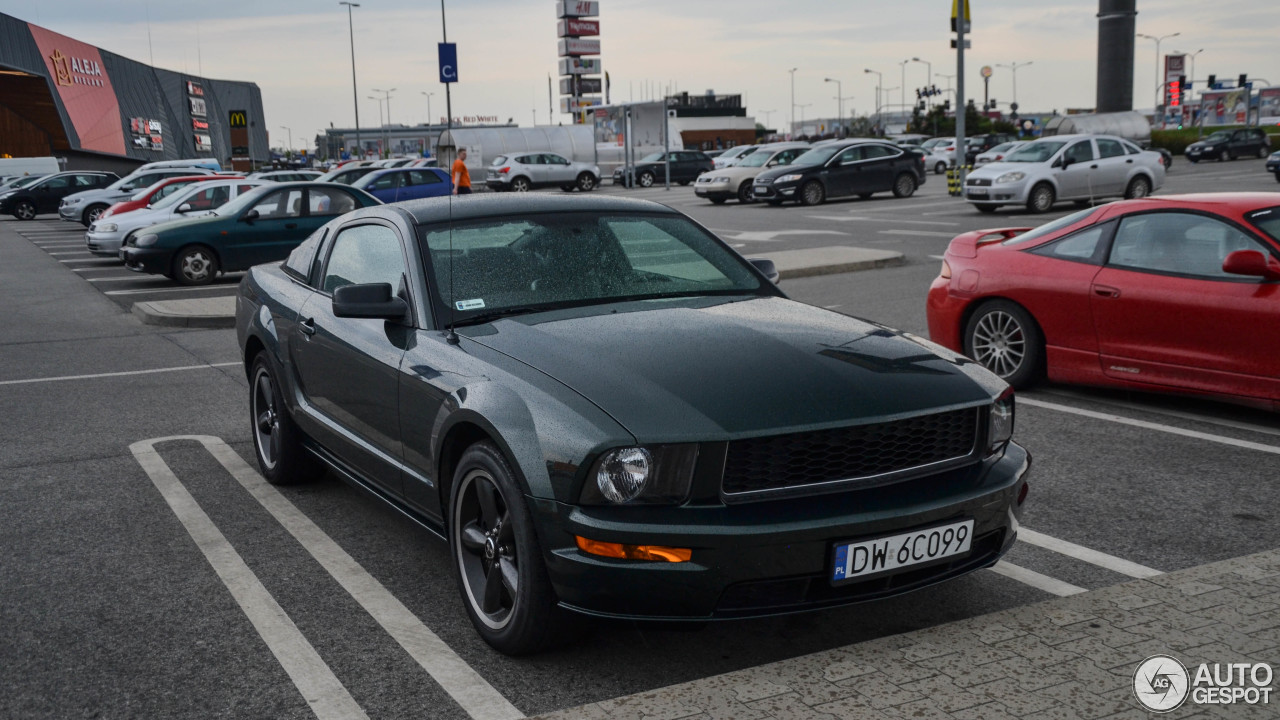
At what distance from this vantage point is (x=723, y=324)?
13.6ft

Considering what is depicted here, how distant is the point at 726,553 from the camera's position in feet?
10.7

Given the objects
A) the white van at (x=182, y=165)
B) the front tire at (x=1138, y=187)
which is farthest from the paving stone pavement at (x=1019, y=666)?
the white van at (x=182, y=165)

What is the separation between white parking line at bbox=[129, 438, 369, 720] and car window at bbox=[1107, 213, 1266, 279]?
17.9 ft

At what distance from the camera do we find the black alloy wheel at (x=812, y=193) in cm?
3178

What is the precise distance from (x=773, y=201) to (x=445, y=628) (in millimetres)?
29022

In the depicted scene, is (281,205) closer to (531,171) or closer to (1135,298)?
(1135,298)

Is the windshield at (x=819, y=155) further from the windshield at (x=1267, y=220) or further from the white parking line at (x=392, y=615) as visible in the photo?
the white parking line at (x=392, y=615)

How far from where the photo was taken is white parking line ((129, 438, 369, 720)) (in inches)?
137

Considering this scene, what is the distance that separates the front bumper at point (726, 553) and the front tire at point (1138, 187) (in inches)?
965

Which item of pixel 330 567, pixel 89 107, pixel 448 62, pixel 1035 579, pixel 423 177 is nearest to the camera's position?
pixel 1035 579

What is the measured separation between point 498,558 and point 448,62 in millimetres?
43556

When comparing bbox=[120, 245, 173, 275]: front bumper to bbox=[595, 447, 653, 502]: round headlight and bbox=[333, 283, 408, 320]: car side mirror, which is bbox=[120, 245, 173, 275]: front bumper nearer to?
bbox=[333, 283, 408, 320]: car side mirror

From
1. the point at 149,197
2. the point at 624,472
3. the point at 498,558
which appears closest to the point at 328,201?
the point at 149,197

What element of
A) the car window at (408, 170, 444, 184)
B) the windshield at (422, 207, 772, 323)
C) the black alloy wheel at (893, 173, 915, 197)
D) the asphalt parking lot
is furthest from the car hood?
the black alloy wheel at (893, 173, 915, 197)
